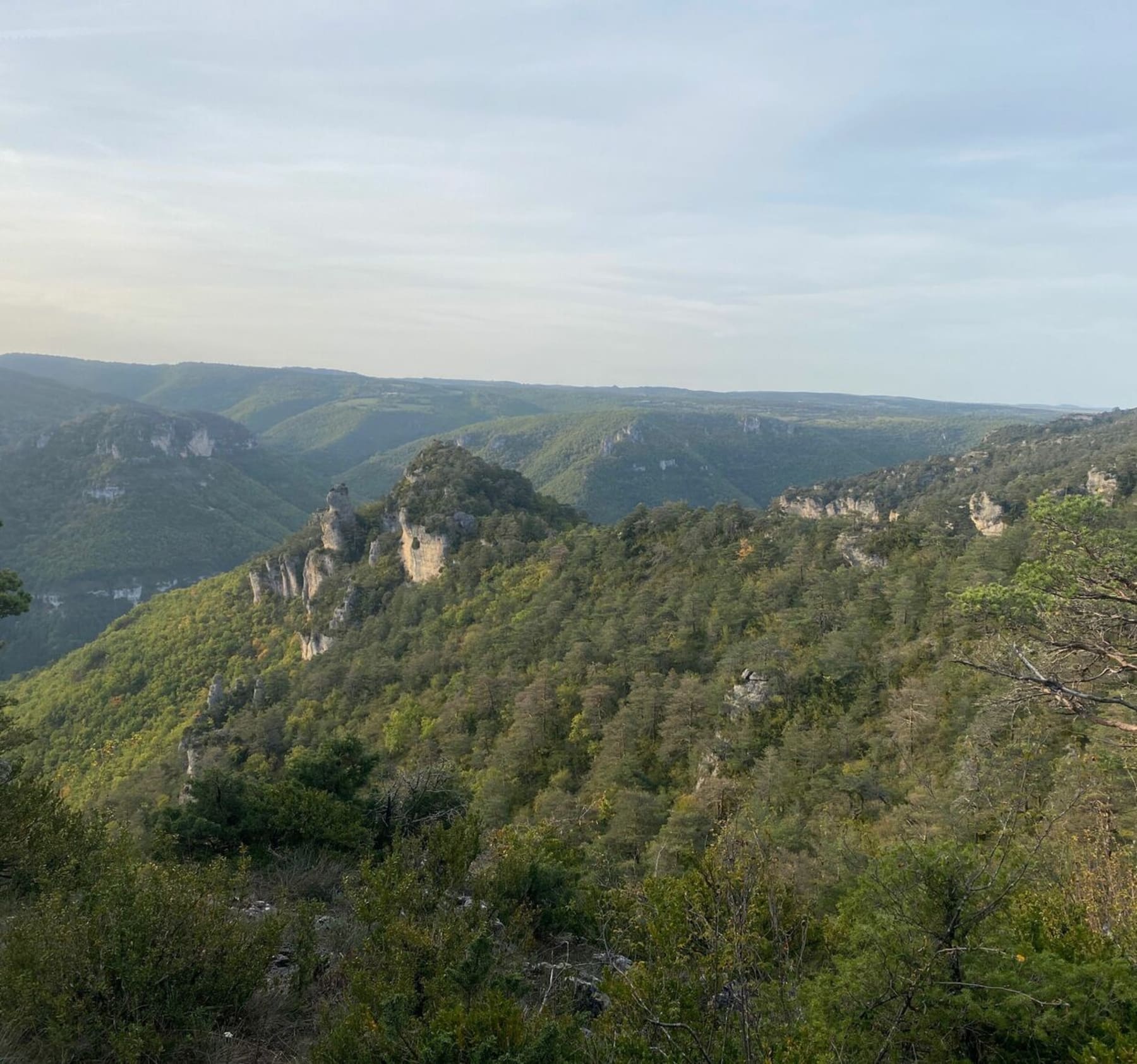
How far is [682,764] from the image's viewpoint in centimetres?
3153

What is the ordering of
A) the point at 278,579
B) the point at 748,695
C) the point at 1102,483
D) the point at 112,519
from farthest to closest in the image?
the point at 112,519 < the point at 278,579 < the point at 1102,483 < the point at 748,695

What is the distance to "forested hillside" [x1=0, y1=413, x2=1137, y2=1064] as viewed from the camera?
23.4 ft

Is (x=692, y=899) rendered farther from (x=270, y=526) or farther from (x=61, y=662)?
(x=270, y=526)

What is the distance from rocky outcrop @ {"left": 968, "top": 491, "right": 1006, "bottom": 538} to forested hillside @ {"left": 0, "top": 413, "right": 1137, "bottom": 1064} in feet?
24.7

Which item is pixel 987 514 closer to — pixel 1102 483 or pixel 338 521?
pixel 1102 483

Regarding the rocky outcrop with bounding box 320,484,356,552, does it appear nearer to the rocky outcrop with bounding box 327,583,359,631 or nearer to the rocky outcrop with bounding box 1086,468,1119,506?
the rocky outcrop with bounding box 327,583,359,631

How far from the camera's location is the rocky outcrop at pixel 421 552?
61156 mm

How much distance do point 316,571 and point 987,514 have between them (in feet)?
207

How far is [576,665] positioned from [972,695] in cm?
2090

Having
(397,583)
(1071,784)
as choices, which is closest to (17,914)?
(1071,784)

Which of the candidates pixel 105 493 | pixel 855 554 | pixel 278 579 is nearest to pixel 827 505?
pixel 855 554

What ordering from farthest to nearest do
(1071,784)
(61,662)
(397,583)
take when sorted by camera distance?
1. (61,662)
2. (397,583)
3. (1071,784)

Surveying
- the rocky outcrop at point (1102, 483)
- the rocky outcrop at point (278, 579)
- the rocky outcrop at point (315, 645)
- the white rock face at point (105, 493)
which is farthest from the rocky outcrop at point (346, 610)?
the white rock face at point (105, 493)

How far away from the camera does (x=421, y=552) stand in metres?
62.8
